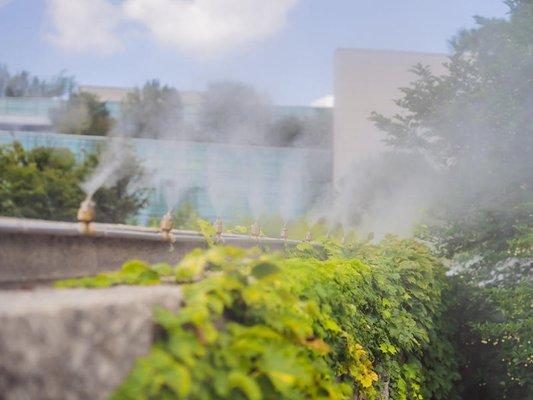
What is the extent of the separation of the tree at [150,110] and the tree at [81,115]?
92 centimetres

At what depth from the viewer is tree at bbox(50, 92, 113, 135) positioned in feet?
70.5

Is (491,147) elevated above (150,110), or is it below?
below

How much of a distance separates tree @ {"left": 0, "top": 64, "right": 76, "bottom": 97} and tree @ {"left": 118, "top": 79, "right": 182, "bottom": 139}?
14.0ft

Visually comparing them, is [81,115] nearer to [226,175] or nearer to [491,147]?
[226,175]

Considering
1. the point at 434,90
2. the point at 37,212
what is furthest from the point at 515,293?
the point at 37,212

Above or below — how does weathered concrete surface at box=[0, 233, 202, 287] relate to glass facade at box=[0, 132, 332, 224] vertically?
above

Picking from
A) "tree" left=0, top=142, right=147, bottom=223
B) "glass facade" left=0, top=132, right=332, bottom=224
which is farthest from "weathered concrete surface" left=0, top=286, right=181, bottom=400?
"glass facade" left=0, top=132, right=332, bottom=224

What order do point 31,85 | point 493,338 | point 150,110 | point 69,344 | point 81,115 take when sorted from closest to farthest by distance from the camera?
point 69,344 < point 493,338 < point 31,85 < point 81,115 < point 150,110

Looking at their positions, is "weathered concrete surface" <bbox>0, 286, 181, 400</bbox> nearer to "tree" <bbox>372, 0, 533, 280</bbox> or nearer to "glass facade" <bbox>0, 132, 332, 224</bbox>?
"tree" <bbox>372, 0, 533, 280</bbox>

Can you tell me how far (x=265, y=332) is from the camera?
2199 millimetres

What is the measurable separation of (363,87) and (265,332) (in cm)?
3348

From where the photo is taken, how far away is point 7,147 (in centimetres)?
2102

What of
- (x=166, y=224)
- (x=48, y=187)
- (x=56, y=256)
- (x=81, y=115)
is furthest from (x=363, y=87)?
(x=56, y=256)

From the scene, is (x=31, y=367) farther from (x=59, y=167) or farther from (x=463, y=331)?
(x=59, y=167)
